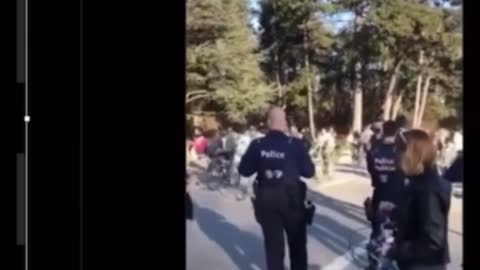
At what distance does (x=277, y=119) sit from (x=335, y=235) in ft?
1.29

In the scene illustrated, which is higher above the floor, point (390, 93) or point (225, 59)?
point (225, 59)

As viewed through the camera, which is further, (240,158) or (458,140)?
(240,158)

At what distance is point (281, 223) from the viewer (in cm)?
223

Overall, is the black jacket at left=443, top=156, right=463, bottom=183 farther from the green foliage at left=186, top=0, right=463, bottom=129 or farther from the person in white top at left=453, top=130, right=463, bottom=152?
the green foliage at left=186, top=0, right=463, bottom=129

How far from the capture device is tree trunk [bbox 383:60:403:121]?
2.13 meters

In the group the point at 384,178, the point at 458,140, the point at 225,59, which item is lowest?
the point at 384,178

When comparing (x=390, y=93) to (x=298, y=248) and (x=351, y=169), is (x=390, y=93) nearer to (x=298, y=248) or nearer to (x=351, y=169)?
(x=351, y=169)

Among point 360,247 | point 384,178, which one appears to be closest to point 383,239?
point 360,247

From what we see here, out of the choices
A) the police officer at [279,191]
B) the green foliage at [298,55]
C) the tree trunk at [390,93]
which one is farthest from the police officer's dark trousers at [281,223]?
the tree trunk at [390,93]

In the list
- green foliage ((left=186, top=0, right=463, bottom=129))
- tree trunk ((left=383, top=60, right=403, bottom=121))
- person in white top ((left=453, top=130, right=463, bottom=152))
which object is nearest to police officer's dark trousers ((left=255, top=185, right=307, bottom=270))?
green foliage ((left=186, top=0, right=463, bottom=129))

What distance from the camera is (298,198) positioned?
2.21m
